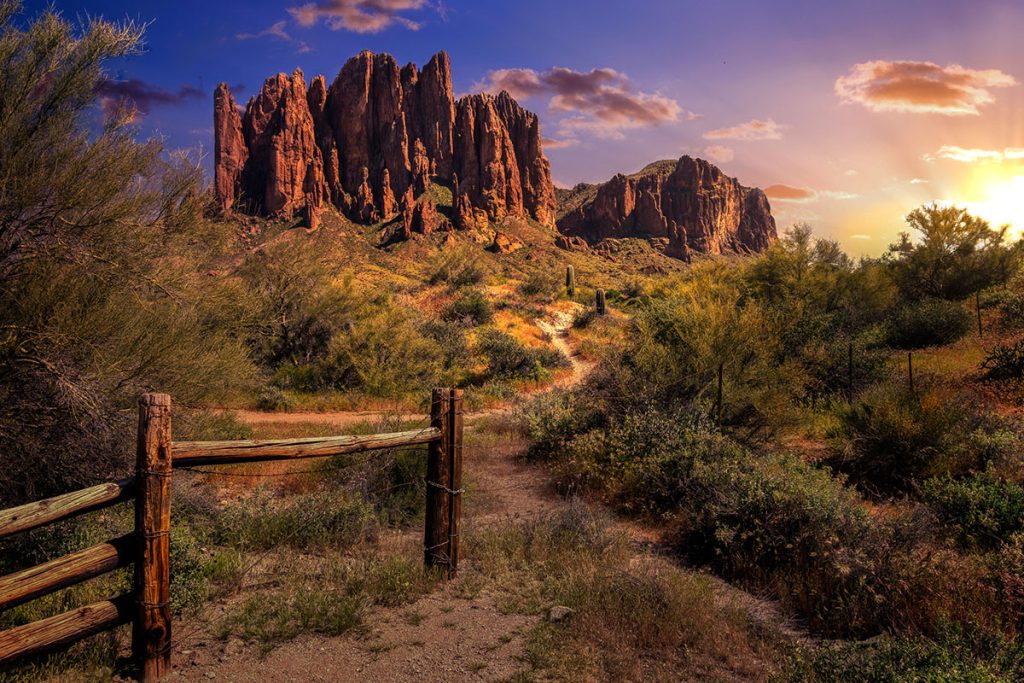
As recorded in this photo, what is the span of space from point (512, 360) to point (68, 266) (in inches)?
595

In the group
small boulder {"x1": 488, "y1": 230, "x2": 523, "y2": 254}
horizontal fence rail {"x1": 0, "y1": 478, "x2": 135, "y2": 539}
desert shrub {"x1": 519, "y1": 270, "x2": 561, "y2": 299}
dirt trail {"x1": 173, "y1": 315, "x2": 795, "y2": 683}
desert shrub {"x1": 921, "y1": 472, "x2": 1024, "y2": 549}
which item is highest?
small boulder {"x1": 488, "y1": 230, "x2": 523, "y2": 254}

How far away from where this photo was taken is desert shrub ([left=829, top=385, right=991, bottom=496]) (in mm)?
7941

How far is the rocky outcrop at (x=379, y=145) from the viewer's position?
10212cm

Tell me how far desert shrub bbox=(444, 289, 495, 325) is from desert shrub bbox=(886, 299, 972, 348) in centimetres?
1629

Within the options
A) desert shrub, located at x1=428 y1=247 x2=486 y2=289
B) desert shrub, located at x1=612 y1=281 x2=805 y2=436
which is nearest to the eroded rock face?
desert shrub, located at x1=428 y1=247 x2=486 y2=289

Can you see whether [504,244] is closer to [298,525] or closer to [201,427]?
[201,427]

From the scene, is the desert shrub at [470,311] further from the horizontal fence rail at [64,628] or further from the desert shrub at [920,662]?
the desert shrub at [920,662]

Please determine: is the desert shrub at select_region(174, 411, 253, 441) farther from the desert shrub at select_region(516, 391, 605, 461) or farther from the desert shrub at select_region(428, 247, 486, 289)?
the desert shrub at select_region(428, 247, 486, 289)

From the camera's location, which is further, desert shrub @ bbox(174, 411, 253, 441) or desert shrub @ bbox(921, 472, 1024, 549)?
desert shrub @ bbox(174, 411, 253, 441)

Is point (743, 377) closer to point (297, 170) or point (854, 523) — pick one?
point (854, 523)

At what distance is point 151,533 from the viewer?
3646 mm

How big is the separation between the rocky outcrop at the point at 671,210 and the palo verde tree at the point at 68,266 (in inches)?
4774

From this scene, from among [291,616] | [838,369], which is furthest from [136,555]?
[838,369]

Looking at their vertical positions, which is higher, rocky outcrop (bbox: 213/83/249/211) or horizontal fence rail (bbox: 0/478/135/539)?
rocky outcrop (bbox: 213/83/249/211)
